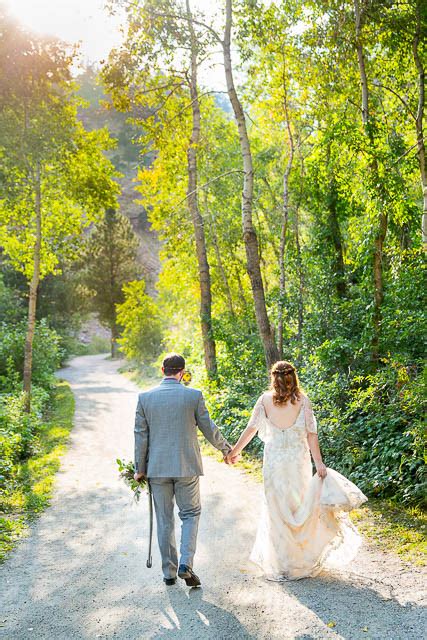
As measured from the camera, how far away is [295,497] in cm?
512

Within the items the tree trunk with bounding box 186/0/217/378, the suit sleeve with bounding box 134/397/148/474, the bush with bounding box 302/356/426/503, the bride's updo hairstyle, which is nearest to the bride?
the bride's updo hairstyle

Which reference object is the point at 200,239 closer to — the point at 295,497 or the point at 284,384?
the point at 284,384

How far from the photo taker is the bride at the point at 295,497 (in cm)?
496

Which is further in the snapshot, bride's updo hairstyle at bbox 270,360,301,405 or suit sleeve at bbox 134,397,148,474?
bride's updo hairstyle at bbox 270,360,301,405

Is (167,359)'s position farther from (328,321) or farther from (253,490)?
(328,321)

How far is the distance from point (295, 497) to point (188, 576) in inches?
43.4

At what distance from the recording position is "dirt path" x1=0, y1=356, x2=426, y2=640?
4.05 m

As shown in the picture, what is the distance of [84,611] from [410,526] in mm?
3374

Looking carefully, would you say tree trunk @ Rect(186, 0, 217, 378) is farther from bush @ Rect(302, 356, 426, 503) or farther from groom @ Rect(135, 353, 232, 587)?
groom @ Rect(135, 353, 232, 587)

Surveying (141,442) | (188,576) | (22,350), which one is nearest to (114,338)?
(22,350)

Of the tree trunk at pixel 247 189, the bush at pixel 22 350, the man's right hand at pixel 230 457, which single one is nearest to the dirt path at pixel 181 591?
the man's right hand at pixel 230 457

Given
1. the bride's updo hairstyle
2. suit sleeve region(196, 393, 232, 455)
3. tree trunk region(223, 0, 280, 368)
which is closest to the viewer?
suit sleeve region(196, 393, 232, 455)

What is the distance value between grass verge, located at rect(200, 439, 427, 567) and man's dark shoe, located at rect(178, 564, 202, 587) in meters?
1.91

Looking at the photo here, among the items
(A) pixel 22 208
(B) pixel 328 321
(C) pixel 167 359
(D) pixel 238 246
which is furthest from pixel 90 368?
(C) pixel 167 359
